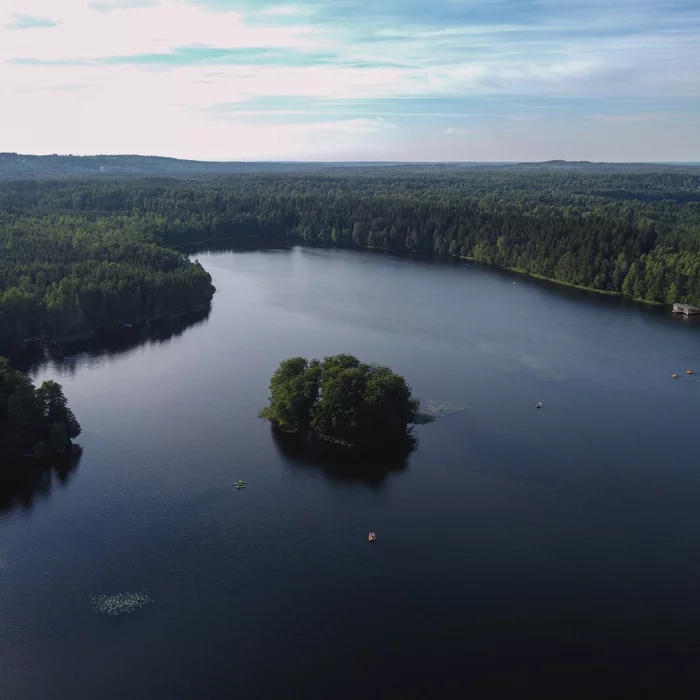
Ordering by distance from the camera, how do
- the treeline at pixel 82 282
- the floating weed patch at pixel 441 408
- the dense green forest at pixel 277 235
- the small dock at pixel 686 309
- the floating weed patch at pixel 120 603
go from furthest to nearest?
the small dock at pixel 686 309 → the dense green forest at pixel 277 235 → the treeline at pixel 82 282 → the floating weed patch at pixel 441 408 → the floating weed patch at pixel 120 603

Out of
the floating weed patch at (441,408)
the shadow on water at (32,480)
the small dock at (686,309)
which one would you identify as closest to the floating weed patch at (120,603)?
the shadow on water at (32,480)

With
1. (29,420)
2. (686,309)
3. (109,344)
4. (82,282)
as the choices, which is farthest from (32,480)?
(686,309)

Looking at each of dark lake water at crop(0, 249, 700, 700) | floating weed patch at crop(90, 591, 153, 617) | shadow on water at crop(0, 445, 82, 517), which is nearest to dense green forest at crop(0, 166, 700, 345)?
dark lake water at crop(0, 249, 700, 700)

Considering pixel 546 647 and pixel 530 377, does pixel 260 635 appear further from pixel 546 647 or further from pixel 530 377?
pixel 530 377

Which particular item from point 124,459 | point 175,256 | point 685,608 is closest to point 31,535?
point 124,459

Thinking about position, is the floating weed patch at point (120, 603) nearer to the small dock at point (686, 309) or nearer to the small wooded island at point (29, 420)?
the small wooded island at point (29, 420)

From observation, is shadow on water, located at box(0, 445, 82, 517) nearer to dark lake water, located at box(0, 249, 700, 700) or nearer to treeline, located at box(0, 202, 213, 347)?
dark lake water, located at box(0, 249, 700, 700)

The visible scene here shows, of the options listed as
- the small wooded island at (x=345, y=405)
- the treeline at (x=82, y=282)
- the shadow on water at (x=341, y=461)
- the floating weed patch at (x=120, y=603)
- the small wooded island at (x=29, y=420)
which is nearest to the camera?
the floating weed patch at (x=120, y=603)

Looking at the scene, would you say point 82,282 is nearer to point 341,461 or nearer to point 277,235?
point 341,461
